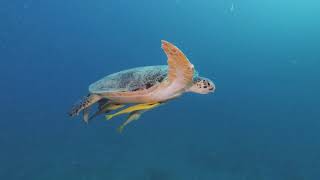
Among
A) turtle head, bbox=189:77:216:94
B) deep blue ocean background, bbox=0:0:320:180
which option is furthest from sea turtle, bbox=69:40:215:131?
deep blue ocean background, bbox=0:0:320:180

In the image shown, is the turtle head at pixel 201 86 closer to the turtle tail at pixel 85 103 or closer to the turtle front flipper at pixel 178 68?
the turtle front flipper at pixel 178 68

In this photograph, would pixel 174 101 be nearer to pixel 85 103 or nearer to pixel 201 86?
pixel 85 103

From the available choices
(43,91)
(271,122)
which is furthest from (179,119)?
(43,91)

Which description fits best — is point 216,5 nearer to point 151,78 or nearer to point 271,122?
point 271,122

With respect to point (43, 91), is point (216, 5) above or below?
above

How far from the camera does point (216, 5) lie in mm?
55094

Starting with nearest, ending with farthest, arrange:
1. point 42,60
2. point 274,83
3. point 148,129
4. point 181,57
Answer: point 181,57, point 148,129, point 274,83, point 42,60

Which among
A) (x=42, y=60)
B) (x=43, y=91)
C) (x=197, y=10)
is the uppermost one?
(x=197, y=10)

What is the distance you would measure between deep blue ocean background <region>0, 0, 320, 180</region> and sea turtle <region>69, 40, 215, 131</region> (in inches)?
327

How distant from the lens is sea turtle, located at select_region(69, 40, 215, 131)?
11.3 feet

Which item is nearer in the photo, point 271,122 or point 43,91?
point 271,122

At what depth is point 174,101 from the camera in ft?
103

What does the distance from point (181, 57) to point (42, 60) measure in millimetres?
50154

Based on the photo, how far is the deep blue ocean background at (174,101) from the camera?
47.0 feet
